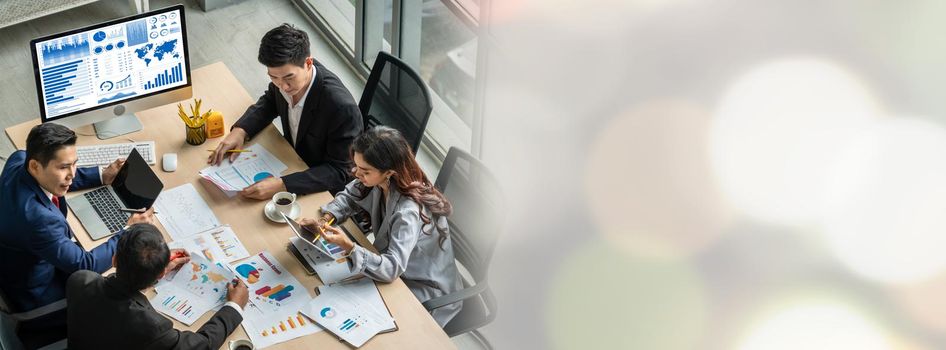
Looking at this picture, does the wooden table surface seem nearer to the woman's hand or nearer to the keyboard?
the keyboard

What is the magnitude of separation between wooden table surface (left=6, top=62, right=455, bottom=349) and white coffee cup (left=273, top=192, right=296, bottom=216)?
0.07m

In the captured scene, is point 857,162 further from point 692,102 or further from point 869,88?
point 692,102

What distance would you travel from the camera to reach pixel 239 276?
3467 mm

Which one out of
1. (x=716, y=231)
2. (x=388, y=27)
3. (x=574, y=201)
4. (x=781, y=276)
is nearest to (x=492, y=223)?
Result: (x=574, y=201)

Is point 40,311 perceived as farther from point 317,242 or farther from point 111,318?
point 317,242

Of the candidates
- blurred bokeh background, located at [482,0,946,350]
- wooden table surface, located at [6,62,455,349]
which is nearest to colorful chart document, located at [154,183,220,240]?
wooden table surface, located at [6,62,455,349]

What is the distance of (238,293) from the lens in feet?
10.9

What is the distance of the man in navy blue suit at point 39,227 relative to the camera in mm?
3305

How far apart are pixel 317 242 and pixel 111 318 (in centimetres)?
80

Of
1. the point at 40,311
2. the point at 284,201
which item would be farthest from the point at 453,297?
the point at 40,311

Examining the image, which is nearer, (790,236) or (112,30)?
(790,236)

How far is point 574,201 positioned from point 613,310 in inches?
17.4

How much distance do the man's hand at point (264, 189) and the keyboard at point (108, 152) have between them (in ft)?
1.45

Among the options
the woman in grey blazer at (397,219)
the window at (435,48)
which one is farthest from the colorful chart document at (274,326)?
the window at (435,48)
